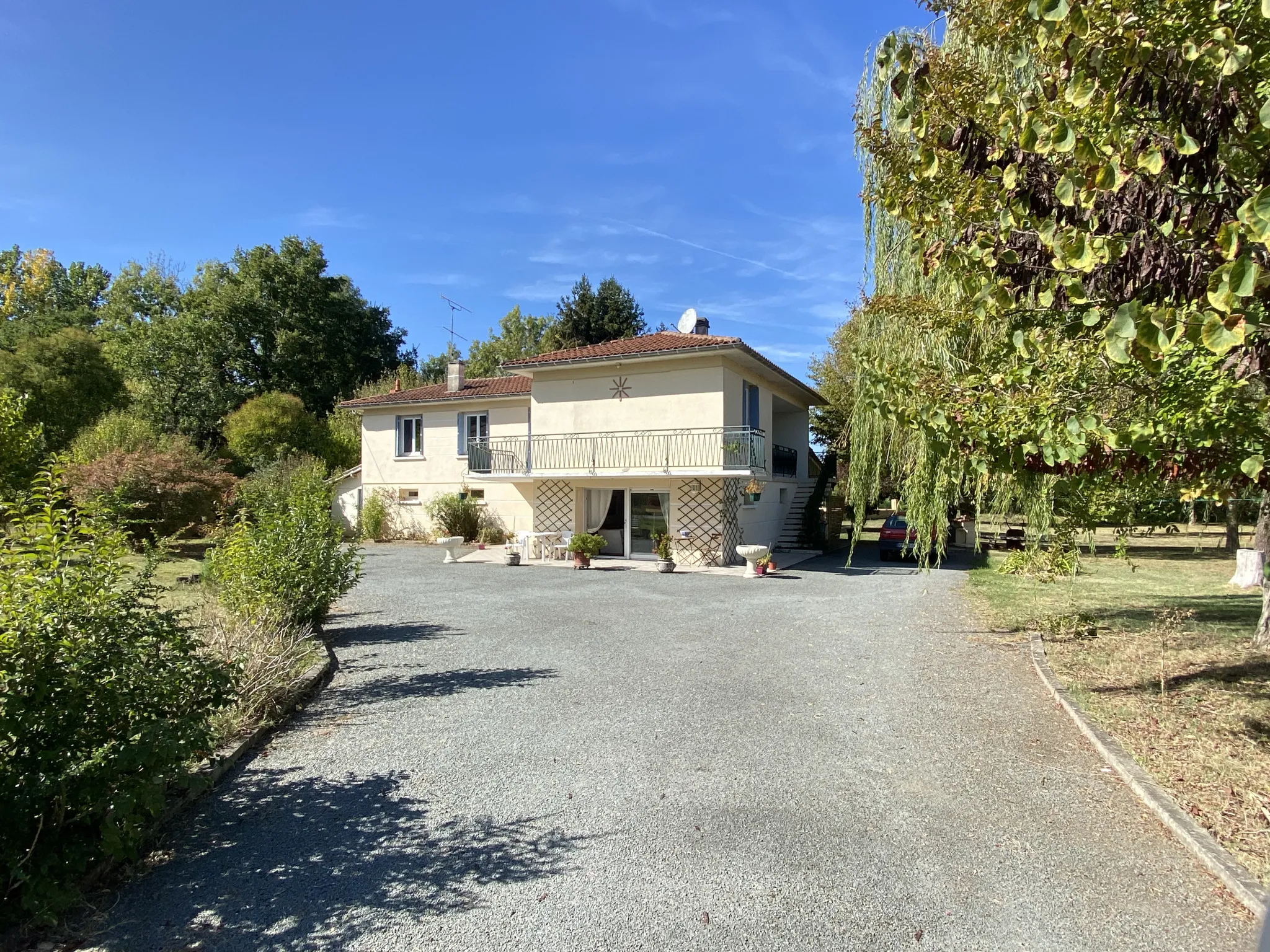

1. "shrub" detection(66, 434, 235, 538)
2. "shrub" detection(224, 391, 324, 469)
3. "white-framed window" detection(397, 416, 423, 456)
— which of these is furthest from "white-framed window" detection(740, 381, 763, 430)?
"shrub" detection(224, 391, 324, 469)

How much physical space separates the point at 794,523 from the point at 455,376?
1266 cm

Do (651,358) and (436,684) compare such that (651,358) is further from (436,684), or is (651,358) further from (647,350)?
(436,684)

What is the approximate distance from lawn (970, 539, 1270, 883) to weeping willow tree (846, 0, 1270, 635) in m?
1.78

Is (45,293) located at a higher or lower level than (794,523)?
higher

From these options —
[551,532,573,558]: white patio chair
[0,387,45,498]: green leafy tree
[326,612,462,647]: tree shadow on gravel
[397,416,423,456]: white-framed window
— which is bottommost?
[326,612,462,647]: tree shadow on gravel

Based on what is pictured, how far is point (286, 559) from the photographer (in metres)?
7.80

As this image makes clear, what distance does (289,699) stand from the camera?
18.9 feet

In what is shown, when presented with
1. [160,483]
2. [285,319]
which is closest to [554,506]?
[160,483]

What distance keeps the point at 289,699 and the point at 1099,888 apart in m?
5.56

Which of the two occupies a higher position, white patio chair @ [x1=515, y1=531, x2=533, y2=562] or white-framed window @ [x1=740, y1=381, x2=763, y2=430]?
white-framed window @ [x1=740, y1=381, x2=763, y2=430]

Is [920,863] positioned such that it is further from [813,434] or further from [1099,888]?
[813,434]

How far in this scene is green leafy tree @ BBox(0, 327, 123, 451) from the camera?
81.3ft

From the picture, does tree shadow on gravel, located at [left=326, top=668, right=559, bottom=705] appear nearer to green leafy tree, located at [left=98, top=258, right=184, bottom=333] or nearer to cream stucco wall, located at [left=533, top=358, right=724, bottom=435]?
cream stucco wall, located at [left=533, top=358, right=724, bottom=435]

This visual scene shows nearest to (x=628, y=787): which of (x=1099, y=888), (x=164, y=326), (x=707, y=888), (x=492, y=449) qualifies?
(x=707, y=888)
